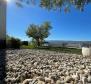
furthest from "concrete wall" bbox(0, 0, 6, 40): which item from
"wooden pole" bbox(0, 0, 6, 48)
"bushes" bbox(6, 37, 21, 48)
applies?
"bushes" bbox(6, 37, 21, 48)

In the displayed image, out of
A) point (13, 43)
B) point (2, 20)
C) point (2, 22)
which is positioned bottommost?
point (13, 43)

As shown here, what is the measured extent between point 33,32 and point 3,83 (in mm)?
35049

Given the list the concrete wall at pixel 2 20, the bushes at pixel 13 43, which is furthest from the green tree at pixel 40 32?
the concrete wall at pixel 2 20

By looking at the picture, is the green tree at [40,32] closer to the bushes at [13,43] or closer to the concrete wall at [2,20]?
the bushes at [13,43]

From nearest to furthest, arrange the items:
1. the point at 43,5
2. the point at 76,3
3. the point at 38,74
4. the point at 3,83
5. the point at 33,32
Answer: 1. the point at 3,83
2. the point at 38,74
3. the point at 76,3
4. the point at 43,5
5. the point at 33,32

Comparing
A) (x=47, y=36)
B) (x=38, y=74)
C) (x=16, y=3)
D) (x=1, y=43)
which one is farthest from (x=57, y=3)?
(x=47, y=36)

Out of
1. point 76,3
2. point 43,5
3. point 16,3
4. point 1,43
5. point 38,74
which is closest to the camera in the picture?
point 38,74

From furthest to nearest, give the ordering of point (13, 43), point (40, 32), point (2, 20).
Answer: point (40, 32), point (13, 43), point (2, 20)

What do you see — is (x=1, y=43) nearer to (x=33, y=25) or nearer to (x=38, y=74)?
(x=38, y=74)

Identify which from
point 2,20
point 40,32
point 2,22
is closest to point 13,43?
point 2,22

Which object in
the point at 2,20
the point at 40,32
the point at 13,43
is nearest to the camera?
the point at 2,20

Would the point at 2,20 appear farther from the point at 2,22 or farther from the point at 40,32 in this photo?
the point at 40,32

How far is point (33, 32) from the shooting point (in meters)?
38.8

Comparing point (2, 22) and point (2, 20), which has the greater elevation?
point (2, 20)
